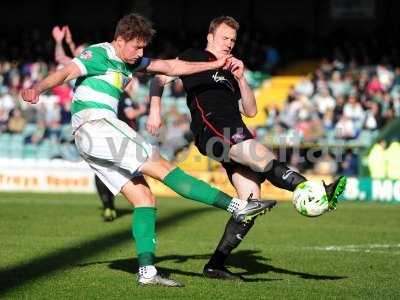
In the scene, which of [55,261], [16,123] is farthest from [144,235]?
[16,123]

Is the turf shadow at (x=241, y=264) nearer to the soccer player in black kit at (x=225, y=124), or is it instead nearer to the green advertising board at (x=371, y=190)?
the soccer player in black kit at (x=225, y=124)

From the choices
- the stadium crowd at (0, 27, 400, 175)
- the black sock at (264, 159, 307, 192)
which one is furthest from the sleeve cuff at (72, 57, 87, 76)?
the stadium crowd at (0, 27, 400, 175)

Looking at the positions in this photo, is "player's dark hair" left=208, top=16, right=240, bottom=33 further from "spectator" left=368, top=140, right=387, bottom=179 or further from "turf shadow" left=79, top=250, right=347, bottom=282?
"spectator" left=368, top=140, right=387, bottom=179

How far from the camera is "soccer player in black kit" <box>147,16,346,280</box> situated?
794 centimetres

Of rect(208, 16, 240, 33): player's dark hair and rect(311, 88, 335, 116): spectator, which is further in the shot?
rect(311, 88, 335, 116): spectator

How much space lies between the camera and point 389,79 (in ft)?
81.1

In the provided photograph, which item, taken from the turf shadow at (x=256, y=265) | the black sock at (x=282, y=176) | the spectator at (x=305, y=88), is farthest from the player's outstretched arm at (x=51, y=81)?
the spectator at (x=305, y=88)

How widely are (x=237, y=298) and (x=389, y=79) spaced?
728 inches

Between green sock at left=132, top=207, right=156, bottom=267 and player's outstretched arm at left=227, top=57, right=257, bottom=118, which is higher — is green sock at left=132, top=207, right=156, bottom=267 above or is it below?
below

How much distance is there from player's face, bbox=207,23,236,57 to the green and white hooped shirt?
1035mm

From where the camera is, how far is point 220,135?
805 cm

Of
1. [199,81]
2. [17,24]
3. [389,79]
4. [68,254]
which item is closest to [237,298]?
[199,81]

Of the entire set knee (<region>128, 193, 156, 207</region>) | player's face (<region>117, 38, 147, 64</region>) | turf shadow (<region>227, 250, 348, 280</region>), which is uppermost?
player's face (<region>117, 38, 147, 64</region>)

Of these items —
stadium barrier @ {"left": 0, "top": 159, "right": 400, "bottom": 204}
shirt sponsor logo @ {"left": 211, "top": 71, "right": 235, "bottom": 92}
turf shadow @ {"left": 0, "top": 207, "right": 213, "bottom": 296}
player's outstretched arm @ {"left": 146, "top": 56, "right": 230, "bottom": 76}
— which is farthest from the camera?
stadium barrier @ {"left": 0, "top": 159, "right": 400, "bottom": 204}
